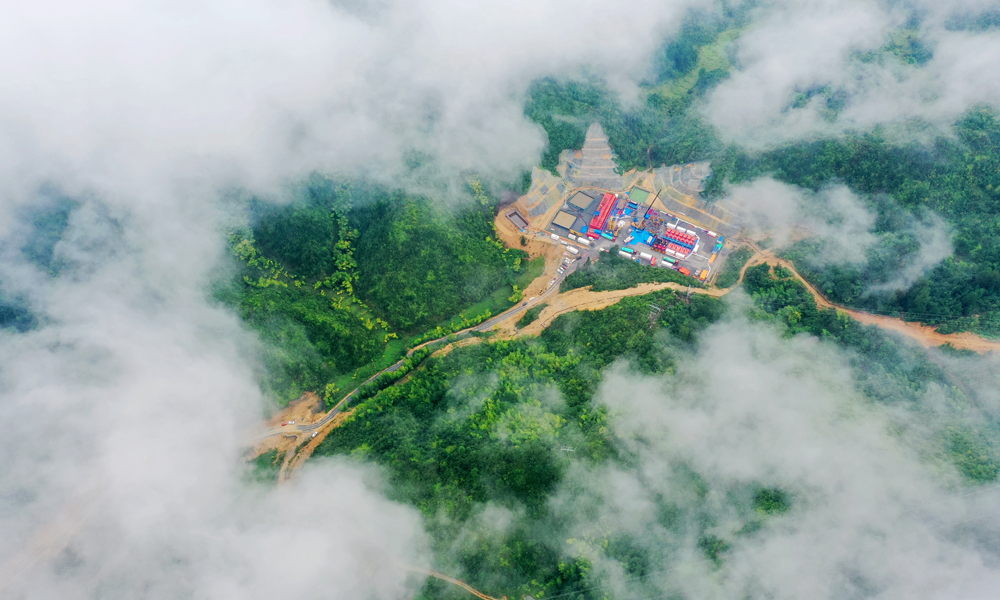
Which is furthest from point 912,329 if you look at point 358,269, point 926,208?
point 358,269

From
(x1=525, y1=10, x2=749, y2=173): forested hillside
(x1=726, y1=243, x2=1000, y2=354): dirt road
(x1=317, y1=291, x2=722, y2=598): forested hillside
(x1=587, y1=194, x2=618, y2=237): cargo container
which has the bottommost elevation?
(x1=726, y1=243, x2=1000, y2=354): dirt road

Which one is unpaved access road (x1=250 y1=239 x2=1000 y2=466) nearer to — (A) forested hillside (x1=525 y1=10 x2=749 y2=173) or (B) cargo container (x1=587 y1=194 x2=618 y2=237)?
(B) cargo container (x1=587 y1=194 x2=618 y2=237)

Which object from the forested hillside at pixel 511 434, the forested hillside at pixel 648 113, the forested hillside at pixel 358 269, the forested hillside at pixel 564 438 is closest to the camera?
the forested hillside at pixel 564 438

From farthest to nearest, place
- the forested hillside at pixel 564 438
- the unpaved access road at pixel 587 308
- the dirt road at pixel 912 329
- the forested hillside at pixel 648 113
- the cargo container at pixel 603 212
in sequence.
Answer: the forested hillside at pixel 648 113
the cargo container at pixel 603 212
the unpaved access road at pixel 587 308
the dirt road at pixel 912 329
the forested hillside at pixel 564 438

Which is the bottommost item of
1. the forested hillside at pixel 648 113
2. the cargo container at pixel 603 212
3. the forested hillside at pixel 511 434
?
the forested hillside at pixel 511 434

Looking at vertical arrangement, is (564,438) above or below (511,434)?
below

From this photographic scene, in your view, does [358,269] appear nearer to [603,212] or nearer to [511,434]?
[511,434]

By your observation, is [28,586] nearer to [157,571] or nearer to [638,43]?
[157,571]

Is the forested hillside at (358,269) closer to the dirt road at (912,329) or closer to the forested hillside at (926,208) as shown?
the dirt road at (912,329)

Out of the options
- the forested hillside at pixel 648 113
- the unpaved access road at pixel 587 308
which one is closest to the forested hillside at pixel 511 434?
the unpaved access road at pixel 587 308

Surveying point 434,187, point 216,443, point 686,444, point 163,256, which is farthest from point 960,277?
point 163,256

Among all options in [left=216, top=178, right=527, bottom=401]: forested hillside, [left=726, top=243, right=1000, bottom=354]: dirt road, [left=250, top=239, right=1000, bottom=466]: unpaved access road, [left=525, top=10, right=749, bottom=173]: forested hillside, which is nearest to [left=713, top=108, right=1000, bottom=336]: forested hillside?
[left=726, top=243, right=1000, bottom=354]: dirt road
